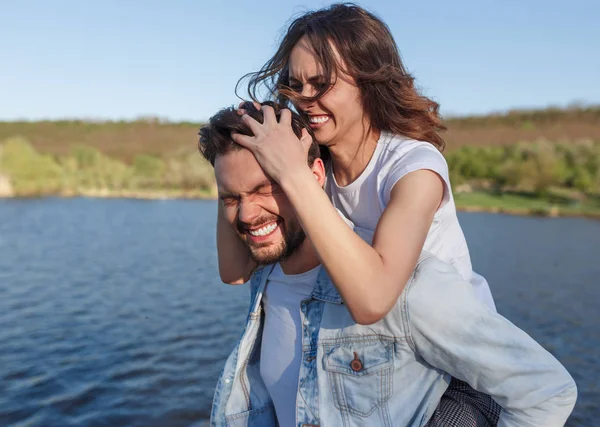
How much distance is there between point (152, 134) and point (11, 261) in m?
88.1

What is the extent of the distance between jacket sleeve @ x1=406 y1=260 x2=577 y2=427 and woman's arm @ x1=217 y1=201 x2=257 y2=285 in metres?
1.10

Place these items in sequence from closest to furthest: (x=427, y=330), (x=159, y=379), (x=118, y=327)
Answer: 1. (x=427, y=330)
2. (x=159, y=379)
3. (x=118, y=327)

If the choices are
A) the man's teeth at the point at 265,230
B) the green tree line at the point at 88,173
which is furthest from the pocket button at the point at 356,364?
the green tree line at the point at 88,173

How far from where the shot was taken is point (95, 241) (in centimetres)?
2278

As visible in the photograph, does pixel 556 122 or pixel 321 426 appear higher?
pixel 556 122

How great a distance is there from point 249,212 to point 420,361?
2.76ft

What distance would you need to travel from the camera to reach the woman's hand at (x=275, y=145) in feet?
6.13

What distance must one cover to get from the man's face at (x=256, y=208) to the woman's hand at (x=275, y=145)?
11cm

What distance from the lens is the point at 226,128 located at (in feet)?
7.16

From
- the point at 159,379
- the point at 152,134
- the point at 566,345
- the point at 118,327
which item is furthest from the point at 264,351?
the point at 152,134

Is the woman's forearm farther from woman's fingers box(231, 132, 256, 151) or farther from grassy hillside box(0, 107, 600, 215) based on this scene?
grassy hillside box(0, 107, 600, 215)

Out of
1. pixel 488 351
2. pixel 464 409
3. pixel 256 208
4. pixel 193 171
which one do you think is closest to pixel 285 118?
pixel 256 208

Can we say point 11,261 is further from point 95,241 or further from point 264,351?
point 264,351

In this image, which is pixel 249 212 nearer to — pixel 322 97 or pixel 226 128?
pixel 226 128
